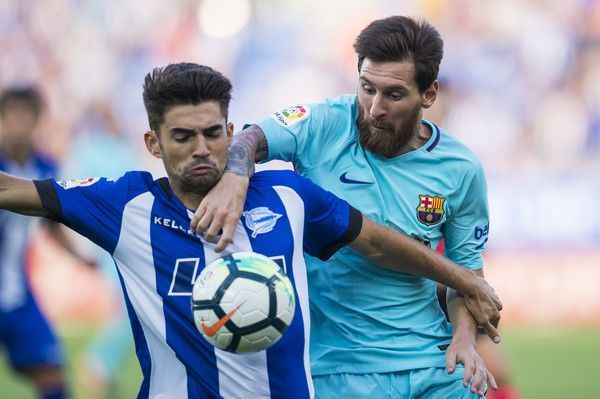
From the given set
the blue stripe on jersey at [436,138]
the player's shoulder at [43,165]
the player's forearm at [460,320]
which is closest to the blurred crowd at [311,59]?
the player's shoulder at [43,165]

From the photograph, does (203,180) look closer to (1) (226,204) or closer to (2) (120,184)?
(1) (226,204)

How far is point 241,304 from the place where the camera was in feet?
13.0

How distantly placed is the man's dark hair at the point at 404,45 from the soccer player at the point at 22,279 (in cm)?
497

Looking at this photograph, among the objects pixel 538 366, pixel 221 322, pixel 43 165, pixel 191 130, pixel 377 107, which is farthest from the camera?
pixel 538 366

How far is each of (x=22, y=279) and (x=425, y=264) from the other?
5.39 metres

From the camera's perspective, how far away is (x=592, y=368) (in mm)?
11898

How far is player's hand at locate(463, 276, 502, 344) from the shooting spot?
15.9ft

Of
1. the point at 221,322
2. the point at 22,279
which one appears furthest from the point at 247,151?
the point at 22,279

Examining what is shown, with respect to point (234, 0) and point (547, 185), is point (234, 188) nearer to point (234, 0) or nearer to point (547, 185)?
point (547, 185)

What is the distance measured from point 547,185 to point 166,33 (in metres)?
6.15

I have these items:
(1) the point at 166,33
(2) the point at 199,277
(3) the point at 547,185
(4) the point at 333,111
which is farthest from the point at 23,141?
(3) the point at 547,185

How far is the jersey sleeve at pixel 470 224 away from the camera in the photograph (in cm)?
497

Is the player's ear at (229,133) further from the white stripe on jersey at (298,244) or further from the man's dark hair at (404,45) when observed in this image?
the man's dark hair at (404,45)

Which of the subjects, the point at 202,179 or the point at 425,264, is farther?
the point at 425,264
